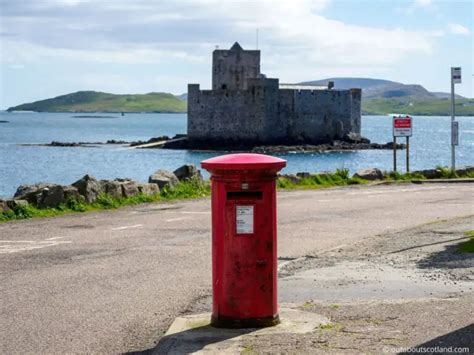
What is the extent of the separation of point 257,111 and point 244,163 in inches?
3996

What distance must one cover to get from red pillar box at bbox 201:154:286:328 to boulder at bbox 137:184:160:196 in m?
13.8

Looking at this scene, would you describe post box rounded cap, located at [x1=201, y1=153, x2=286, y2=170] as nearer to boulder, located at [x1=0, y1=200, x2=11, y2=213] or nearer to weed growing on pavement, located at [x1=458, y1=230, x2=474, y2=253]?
weed growing on pavement, located at [x1=458, y1=230, x2=474, y2=253]

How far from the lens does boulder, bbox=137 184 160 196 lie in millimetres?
21641

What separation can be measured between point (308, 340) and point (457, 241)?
6.38m

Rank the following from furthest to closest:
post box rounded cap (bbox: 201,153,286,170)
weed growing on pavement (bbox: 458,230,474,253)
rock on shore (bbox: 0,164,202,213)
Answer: rock on shore (bbox: 0,164,202,213), weed growing on pavement (bbox: 458,230,474,253), post box rounded cap (bbox: 201,153,286,170)

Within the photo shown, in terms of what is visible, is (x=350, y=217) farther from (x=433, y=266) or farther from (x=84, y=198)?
(x=433, y=266)

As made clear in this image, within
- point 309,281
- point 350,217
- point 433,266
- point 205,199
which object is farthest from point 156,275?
point 205,199

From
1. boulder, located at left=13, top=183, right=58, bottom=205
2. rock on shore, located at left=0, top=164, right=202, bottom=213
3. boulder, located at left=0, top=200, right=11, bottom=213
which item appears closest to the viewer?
boulder, located at left=0, top=200, right=11, bottom=213

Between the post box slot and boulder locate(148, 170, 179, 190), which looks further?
boulder locate(148, 170, 179, 190)

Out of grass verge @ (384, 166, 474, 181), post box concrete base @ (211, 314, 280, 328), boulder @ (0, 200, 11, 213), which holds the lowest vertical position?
grass verge @ (384, 166, 474, 181)

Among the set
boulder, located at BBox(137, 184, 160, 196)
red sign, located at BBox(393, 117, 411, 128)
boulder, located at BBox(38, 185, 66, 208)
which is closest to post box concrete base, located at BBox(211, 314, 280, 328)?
boulder, located at BBox(38, 185, 66, 208)

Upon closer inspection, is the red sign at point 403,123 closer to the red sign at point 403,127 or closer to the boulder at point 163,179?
the red sign at point 403,127

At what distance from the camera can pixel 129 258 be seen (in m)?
12.5

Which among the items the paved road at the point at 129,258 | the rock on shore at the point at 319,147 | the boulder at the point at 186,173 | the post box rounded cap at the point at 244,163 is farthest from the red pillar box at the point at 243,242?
the rock on shore at the point at 319,147
